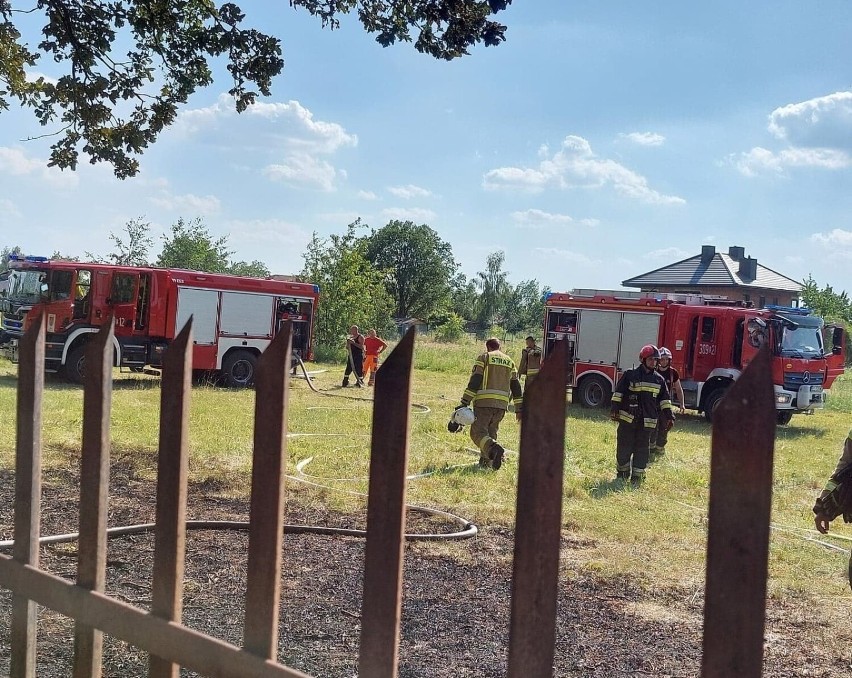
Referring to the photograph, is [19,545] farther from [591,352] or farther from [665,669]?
[591,352]

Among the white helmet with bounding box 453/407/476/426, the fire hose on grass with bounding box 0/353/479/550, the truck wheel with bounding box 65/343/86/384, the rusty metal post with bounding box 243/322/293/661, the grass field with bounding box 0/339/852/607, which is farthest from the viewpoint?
the truck wheel with bounding box 65/343/86/384

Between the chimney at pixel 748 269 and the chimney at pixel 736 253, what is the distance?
114 cm

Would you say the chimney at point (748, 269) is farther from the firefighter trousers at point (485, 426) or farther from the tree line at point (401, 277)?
the firefighter trousers at point (485, 426)

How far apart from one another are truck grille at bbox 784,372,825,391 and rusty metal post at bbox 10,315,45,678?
587 inches

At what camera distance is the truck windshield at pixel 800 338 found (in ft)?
50.4

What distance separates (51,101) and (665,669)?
6207 mm

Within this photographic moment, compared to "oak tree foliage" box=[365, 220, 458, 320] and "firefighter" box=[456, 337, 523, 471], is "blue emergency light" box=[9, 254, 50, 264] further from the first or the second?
"oak tree foliage" box=[365, 220, 458, 320]

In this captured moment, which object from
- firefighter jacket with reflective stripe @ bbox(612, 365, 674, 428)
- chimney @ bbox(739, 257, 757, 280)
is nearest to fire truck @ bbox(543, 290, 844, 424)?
firefighter jacket with reflective stripe @ bbox(612, 365, 674, 428)

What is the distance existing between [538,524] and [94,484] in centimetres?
102

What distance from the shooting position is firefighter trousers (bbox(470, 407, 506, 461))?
969cm

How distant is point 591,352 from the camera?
57.7ft

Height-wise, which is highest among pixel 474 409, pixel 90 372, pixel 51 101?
pixel 51 101

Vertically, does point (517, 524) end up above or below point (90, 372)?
below

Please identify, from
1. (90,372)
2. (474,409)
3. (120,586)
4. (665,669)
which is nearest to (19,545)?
(90,372)
